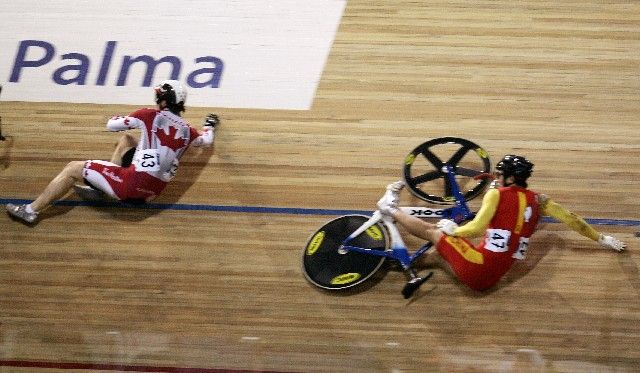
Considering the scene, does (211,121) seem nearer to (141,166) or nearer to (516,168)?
(141,166)

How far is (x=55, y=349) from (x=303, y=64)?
3.40 meters

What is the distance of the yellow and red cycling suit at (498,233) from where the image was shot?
6.60 metres

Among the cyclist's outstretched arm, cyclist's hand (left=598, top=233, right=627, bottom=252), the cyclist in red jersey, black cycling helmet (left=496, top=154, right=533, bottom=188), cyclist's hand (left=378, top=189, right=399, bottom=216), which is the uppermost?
black cycling helmet (left=496, top=154, right=533, bottom=188)

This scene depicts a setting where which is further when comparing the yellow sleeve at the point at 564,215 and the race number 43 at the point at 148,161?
the race number 43 at the point at 148,161

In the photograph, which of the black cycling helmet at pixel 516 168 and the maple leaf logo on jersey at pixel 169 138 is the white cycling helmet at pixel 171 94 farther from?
the black cycling helmet at pixel 516 168

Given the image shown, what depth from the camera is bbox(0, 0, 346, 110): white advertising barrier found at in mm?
8453

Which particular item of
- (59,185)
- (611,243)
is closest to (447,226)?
(611,243)

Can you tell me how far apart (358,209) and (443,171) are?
731 millimetres

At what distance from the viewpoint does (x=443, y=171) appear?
289 inches

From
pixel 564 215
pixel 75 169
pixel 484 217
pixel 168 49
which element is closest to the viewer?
pixel 484 217

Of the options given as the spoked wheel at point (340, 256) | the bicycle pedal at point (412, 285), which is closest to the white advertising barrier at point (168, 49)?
the spoked wheel at point (340, 256)

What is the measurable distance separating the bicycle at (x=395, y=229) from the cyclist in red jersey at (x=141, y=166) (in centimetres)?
137

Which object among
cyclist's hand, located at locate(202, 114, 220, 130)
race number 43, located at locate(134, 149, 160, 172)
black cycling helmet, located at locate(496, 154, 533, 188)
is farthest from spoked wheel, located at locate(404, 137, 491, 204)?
race number 43, located at locate(134, 149, 160, 172)

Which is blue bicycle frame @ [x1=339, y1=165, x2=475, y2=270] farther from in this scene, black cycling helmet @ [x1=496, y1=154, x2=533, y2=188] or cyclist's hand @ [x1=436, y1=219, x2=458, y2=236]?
black cycling helmet @ [x1=496, y1=154, x2=533, y2=188]
